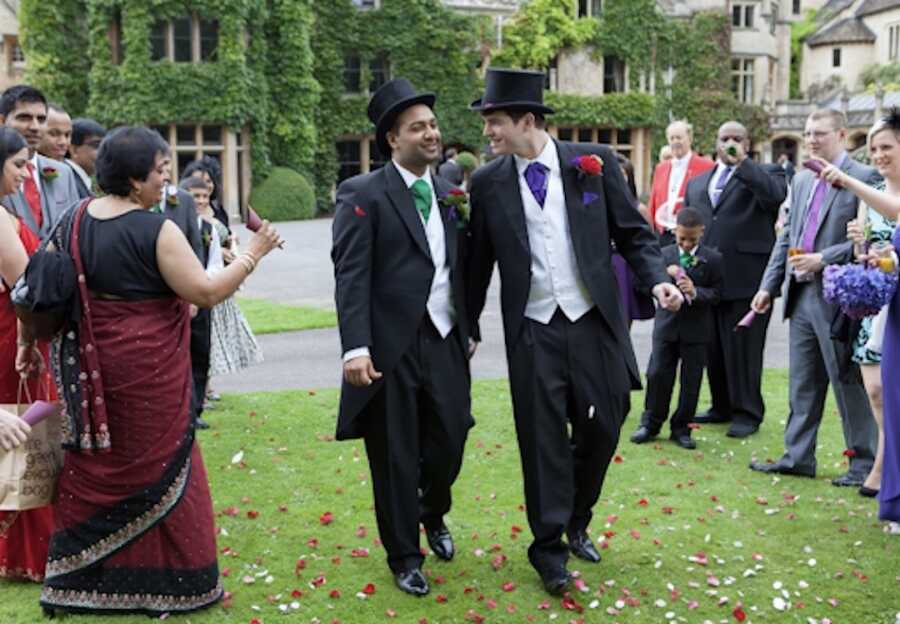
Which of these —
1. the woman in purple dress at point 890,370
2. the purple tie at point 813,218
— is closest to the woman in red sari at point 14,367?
the woman in purple dress at point 890,370

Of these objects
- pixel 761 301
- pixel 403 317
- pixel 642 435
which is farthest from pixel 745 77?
pixel 403 317

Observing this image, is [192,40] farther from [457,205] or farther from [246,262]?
[246,262]

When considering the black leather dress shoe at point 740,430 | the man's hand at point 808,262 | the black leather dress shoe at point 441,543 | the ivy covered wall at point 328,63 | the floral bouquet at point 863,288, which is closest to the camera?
the floral bouquet at point 863,288

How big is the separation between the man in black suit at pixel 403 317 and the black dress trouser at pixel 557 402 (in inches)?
11.9

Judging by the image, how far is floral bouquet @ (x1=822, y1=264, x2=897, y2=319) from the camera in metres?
4.84

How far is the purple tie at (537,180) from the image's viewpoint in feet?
14.9

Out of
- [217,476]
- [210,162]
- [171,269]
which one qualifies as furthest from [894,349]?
[210,162]

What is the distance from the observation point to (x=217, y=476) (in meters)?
6.46

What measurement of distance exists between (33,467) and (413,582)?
1732 mm

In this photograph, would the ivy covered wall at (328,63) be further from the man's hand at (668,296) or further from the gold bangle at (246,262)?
the man's hand at (668,296)

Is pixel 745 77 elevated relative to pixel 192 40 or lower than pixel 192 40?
elevated

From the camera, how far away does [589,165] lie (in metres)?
4.49

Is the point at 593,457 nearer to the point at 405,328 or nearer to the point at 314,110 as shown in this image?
the point at 405,328

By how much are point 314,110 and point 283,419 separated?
2688 cm
